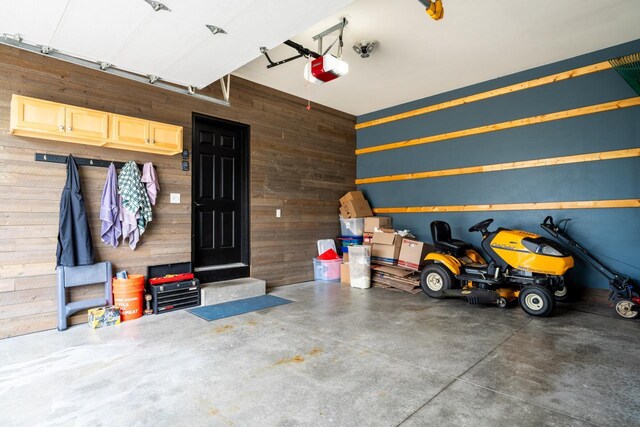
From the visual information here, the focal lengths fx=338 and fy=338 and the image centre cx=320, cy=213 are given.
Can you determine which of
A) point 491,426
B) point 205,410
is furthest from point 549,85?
point 205,410

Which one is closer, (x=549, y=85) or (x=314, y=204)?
(x=549, y=85)

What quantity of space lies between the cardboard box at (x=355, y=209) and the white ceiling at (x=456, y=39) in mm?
1994

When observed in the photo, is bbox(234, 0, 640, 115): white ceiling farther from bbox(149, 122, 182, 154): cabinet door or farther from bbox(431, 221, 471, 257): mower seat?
bbox(431, 221, 471, 257): mower seat

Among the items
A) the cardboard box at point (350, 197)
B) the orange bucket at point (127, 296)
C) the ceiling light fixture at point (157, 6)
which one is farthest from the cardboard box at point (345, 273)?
the ceiling light fixture at point (157, 6)

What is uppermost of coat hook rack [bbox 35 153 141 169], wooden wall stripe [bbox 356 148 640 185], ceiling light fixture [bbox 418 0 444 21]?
ceiling light fixture [bbox 418 0 444 21]

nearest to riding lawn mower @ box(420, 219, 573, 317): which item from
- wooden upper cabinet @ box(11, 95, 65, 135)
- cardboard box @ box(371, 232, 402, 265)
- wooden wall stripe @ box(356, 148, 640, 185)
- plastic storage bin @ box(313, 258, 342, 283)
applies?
cardboard box @ box(371, 232, 402, 265)

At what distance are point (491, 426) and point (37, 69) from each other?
479 centimetres

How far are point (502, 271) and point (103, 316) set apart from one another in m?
4.55

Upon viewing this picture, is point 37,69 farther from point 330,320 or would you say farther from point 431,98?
point 431,98

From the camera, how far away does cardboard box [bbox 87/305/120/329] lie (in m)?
3.44

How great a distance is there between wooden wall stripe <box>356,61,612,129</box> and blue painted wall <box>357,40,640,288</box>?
0.06m

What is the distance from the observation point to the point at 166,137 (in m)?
3.98

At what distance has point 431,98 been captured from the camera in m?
5.88

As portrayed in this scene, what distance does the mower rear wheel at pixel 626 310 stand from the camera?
362 centimetres
